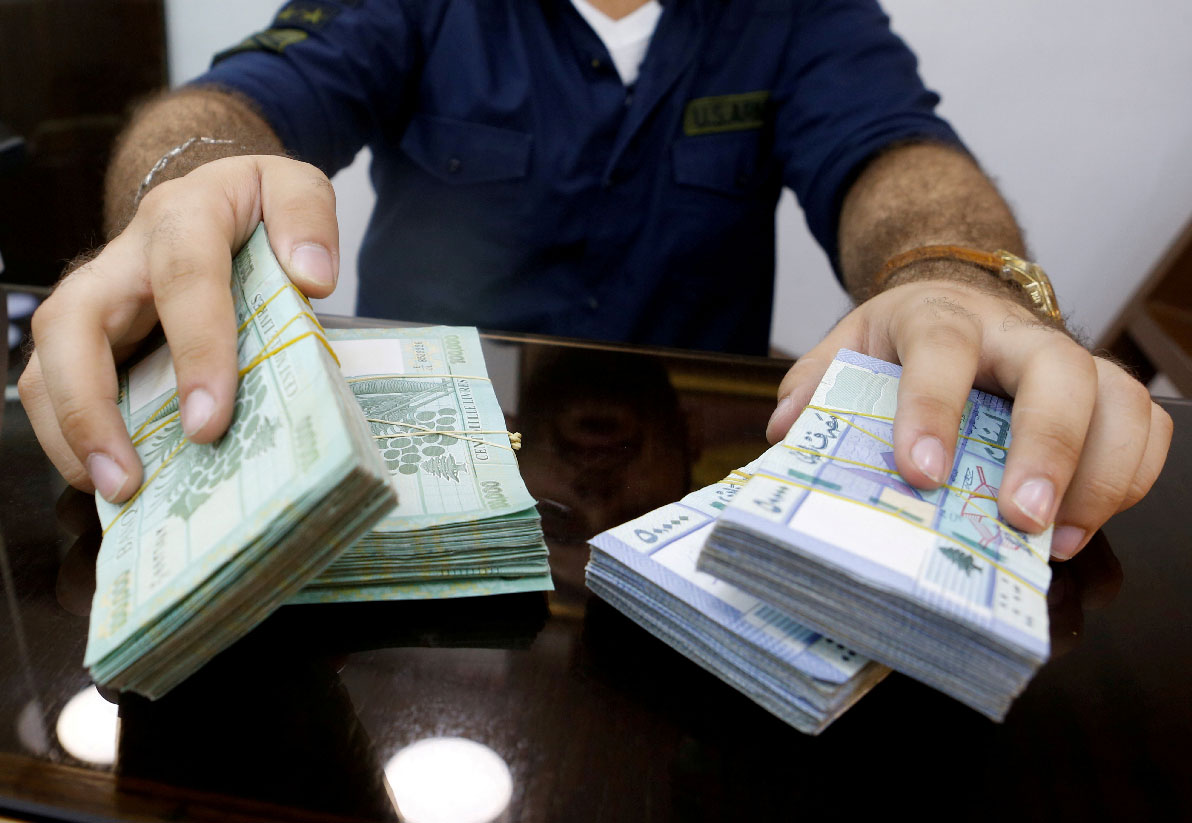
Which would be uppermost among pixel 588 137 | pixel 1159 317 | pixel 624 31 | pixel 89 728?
pixel 624 31

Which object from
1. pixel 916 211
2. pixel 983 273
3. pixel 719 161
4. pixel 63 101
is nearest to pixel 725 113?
pixel 719 161

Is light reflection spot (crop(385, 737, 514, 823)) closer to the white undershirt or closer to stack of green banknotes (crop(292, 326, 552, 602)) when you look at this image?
stack of green banknotes (crop(292, 326, 552, 602))

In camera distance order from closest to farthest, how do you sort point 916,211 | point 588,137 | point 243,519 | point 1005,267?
1. point 243,519
2. point 1005,267
3. point 916,211
4. point 588,137

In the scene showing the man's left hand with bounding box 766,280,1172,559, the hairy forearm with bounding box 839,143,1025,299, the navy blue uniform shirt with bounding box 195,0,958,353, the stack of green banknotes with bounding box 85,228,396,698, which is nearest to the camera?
the stack of green banknotes with bounding box 85,228,396,698

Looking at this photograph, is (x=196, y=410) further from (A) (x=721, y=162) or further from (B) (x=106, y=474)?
(A) (x=721, y=162)

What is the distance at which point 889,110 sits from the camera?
1.02 metres

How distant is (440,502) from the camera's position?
0.41 meters

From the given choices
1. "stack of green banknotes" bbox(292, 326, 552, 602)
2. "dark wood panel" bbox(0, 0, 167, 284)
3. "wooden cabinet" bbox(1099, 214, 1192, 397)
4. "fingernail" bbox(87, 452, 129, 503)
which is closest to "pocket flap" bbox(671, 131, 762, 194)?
"stack of green banknotes" bbox(292, 326, 552, 602)

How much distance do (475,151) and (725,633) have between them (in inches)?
34.9

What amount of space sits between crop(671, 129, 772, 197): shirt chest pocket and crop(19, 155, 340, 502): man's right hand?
2.25ft

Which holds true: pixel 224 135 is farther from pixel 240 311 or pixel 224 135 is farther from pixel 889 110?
pixel 889 110

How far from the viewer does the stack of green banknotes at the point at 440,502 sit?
388mm

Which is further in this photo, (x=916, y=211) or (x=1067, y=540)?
(x=916, y=211)

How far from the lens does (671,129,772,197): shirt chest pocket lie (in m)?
1.08
